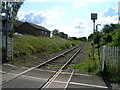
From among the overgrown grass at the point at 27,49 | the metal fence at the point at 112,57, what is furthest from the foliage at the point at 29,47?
the metal fence at the point at 112,57

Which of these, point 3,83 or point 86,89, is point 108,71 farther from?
point 3,83

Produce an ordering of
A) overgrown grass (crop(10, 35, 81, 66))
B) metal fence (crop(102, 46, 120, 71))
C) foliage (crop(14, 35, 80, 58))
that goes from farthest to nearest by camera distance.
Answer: foliage (crop(14, 35, 80, 58)), overgrown grass (crop(10, 35, 81, 66)), metal fence (crop(102, 46, 120, 71))

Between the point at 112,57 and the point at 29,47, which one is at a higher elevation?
the point at 29,47

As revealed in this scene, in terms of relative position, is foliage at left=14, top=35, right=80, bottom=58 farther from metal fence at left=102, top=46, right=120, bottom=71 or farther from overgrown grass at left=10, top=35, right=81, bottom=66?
metal fence at left=102, top=46, right=120, bottom=71

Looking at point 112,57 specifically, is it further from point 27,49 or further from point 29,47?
point 29,47

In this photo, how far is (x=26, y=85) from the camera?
226 inches

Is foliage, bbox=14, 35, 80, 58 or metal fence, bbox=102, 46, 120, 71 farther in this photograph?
foliage, bbox=14, 35, 80, 58

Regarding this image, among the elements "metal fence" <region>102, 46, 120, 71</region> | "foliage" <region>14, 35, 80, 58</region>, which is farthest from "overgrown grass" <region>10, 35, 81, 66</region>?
"metal fence" <region>102, 46, 120, 71</region>

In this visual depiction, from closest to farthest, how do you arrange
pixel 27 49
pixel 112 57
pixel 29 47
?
pixel 112 57, pixel 27 49, pixel 29 47

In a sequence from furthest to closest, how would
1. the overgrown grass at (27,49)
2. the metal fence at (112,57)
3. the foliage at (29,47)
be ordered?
the foliage at (29,47)
the overgrown grass at (27,49)
the metal fence at (112,57)

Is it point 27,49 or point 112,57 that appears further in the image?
point 27,49

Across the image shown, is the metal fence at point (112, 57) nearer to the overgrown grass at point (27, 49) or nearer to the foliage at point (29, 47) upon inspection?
the overgrown grass at point (27, 49)

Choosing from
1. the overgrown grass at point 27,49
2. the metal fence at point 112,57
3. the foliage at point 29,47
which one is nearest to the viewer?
the metal fence at point 112,57

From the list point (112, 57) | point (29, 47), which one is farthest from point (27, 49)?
point (112, 57)
